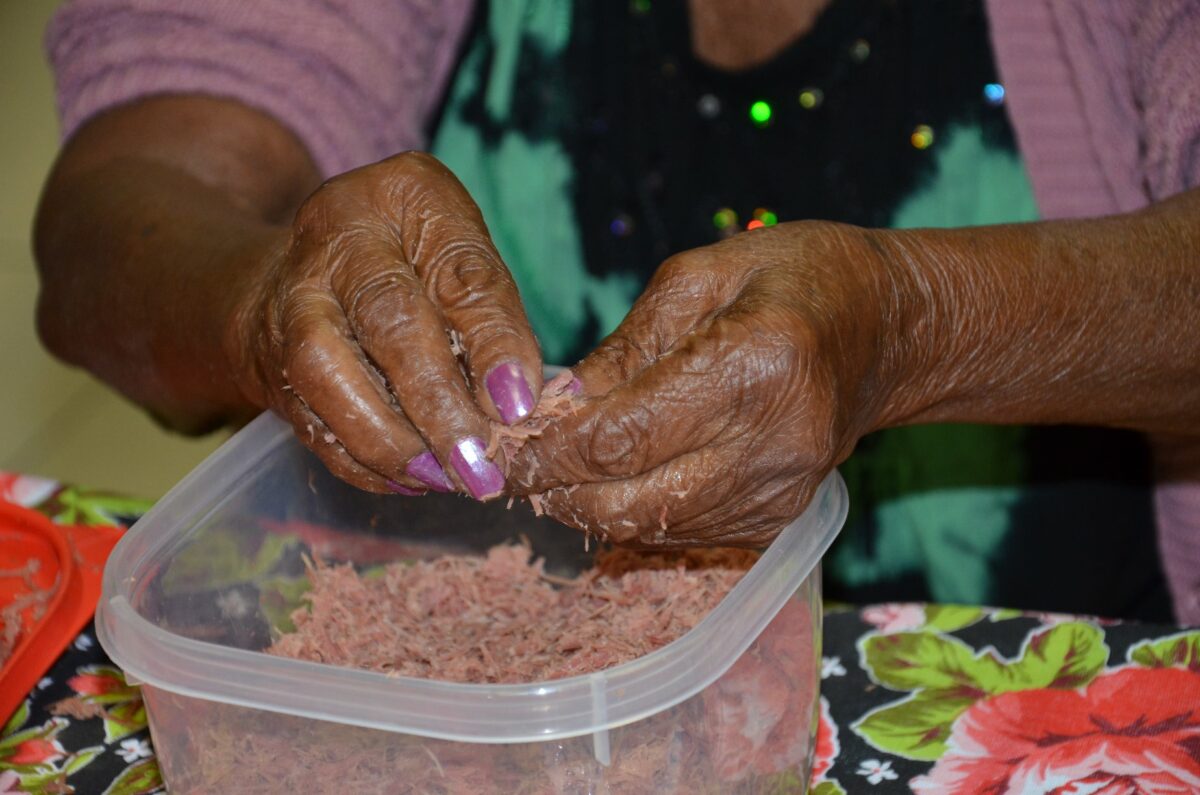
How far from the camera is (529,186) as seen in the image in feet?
4.98

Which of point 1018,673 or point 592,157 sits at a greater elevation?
point 592,157

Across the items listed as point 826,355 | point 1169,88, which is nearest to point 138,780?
point 826,355

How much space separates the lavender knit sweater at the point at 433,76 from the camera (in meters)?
1.20

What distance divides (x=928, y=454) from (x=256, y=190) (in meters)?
0.79

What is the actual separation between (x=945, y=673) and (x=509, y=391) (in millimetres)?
486

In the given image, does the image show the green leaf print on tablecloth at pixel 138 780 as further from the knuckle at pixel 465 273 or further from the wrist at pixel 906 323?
the wrist at pixel 906 323

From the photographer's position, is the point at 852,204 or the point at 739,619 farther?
the point at 852,204

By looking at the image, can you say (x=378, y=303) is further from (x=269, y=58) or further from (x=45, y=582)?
(x=269, y=58)

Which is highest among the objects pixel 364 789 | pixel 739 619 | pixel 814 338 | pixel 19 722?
pixel 814 338

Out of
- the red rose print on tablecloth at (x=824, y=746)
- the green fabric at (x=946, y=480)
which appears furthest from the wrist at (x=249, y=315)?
the green fabric at (x=946, y=480)

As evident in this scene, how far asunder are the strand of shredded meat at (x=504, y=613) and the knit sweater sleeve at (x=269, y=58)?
594 millimetres

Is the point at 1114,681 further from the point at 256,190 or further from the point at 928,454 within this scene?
the point at 256,190

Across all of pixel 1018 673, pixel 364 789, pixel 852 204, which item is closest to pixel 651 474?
pixel 364 789

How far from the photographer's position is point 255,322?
0.95 meters
